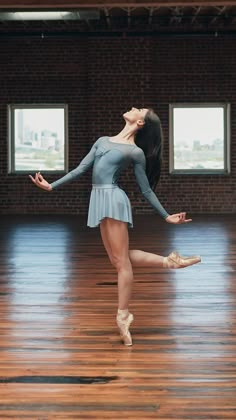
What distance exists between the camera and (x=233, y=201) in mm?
16156

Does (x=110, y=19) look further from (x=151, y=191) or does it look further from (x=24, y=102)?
(x=151, y=191)

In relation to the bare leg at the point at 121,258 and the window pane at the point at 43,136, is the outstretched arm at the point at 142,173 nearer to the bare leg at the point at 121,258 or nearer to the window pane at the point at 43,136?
the bare leg at the point at 121,258

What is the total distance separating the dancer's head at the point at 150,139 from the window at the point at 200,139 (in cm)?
1150

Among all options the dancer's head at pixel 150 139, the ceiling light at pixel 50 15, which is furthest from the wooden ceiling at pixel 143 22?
the dancer's head at pixel 150 139

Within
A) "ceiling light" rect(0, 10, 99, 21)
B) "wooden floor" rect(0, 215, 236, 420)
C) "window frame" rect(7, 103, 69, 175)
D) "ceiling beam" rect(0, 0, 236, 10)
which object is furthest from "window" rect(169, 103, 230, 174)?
"wooden floor" rect(0, 215, 236, 420)

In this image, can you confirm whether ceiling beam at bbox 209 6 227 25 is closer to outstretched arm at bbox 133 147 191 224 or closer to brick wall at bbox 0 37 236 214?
brick wall at bbox 0 37 236 214

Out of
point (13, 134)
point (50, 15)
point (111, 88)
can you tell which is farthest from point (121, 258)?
point (13, 134)

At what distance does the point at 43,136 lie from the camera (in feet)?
54.7

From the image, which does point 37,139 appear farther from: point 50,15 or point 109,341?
point 109,341

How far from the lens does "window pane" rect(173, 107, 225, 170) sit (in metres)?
16.4

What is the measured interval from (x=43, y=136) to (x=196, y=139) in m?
3.15

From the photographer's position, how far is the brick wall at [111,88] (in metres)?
15.9

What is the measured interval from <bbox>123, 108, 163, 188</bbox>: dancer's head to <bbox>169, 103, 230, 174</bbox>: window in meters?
11.5

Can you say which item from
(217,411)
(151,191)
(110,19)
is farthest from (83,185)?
(217,411)
